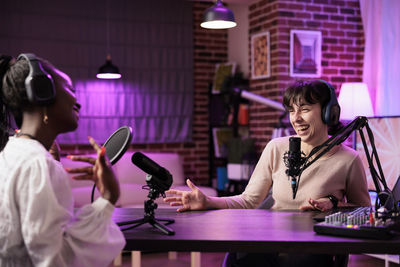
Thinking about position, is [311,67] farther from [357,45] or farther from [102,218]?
[102,218]

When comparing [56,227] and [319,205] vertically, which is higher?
[56,227]

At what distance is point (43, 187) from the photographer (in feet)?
4.12

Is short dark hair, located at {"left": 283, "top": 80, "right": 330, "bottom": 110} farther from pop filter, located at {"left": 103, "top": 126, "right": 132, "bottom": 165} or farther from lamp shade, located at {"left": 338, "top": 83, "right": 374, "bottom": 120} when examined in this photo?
lamp shade, located at {"left": 338, "top": 83, "right": 374, "bottom": 120}

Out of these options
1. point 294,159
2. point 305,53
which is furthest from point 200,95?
point 294,159

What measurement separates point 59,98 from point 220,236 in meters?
0.64

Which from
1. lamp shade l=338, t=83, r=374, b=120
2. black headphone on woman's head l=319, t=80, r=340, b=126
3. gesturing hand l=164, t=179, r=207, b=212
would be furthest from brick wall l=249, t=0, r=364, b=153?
gesturing hand l=164, t=179, r=207, b=212

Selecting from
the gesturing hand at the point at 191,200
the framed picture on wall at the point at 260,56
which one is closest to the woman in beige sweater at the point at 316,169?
the gesturing hand at the point at 191,200

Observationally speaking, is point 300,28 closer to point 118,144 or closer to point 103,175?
point 118,144

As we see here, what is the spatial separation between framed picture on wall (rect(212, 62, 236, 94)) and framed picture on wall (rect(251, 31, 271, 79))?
46 cm

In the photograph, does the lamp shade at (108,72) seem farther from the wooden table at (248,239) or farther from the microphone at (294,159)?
the microphone at (294,159)

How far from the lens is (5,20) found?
5.56 meters

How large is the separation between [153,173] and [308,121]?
0.87 meters

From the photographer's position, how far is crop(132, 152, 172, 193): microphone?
1725mm

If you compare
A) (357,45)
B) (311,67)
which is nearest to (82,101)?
(311,67)
